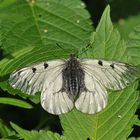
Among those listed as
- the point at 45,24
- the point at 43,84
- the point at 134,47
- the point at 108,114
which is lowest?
the point at 108,114

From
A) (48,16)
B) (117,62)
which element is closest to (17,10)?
(48,16)

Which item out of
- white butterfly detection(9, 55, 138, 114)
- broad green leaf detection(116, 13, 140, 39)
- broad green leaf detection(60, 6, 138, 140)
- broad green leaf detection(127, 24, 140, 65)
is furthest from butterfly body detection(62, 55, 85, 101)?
broad green leaf detection(116, 13, 140, 39)

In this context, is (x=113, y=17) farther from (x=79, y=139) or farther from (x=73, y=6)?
(x=79, y=139)

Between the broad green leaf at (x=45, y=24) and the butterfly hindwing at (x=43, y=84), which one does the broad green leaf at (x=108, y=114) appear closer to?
the butterfly hindwing at (x=43, y=84)

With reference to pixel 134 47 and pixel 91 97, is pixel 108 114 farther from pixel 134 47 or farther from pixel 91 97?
pixel 134 47

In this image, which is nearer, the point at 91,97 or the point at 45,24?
the point at 91,97

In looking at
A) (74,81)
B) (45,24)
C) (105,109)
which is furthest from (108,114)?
(45,24)

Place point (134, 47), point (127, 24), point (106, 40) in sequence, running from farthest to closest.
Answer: point (127, 24), point (134, 47), point (106, 40)

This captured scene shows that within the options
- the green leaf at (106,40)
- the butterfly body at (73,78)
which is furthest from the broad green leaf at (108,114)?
the butterfly body at (73,78)
